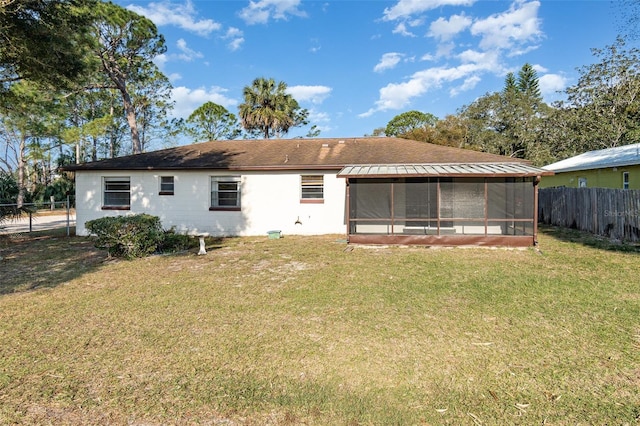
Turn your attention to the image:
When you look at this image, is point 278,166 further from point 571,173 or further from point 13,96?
point 571,173

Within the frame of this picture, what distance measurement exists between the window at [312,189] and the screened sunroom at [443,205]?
1.83 metres

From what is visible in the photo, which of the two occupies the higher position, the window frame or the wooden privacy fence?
the window frame

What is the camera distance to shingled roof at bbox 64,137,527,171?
41.0ft

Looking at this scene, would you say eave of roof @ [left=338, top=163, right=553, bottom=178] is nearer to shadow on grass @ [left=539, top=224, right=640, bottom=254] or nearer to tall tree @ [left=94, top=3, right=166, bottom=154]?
shadow on grass @ [left=539, top=224, right=640, bottom=254]

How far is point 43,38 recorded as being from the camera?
364 inches

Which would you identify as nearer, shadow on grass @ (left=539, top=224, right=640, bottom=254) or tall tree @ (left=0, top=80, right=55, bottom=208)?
shadow on grass @ (left=539, top=224, right=640, bottom=254)

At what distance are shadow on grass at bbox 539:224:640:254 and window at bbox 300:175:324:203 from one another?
825 centimetres

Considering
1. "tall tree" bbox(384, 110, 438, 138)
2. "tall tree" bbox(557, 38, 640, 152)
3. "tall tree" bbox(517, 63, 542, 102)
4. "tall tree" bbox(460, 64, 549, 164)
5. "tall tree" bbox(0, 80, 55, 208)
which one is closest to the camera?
"tall tree" bbox(557, 38, 640, 152)

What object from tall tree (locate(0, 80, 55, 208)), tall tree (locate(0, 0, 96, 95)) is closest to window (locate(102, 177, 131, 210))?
tall tree (locate(0, 0, 96, 95))

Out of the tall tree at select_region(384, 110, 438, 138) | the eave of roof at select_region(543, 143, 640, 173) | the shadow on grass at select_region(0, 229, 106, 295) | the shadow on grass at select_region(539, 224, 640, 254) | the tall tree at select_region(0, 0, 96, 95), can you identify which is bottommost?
the shadow on grass at select_region(0, 229, 106, 295)

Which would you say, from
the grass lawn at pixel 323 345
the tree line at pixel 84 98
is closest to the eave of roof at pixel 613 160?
the grass lawn at pixel 323 345

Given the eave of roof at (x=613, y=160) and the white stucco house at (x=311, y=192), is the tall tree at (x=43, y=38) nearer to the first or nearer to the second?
the white stucco house at (x=311, y=192)

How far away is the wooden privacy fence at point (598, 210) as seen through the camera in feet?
33.2

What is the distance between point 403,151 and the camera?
1384 cm
